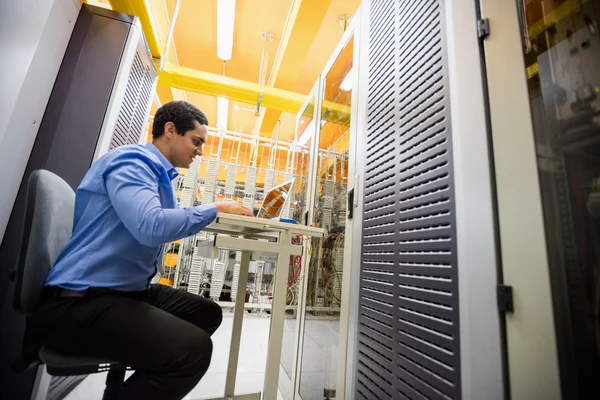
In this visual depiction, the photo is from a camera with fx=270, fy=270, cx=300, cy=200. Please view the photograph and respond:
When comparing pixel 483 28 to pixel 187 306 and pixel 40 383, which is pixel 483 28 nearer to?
pixel 187 306

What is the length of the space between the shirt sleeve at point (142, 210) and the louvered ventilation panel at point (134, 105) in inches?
40.9

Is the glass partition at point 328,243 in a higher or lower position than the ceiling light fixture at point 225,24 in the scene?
lower

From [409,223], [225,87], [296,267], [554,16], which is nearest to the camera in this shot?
[554,16]

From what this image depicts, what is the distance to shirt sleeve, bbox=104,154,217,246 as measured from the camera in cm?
90

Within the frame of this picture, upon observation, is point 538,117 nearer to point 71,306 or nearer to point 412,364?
point 412,364

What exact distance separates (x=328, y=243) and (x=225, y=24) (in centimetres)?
309

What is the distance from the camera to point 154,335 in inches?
32.1

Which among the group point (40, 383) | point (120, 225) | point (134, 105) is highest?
point (134, 105)

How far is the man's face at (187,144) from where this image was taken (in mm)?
1302

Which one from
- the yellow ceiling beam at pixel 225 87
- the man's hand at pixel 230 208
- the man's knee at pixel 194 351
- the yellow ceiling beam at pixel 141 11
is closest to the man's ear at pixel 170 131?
the man's hand at pixel 230 208

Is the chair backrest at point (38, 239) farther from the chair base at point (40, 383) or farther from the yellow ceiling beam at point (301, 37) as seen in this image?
the yellow ceiling beam at point (301, 37)

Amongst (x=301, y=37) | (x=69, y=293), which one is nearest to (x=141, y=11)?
(x=301, y=37)

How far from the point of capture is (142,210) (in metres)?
0.90

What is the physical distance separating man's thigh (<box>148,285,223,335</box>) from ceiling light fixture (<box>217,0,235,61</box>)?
3.15m
